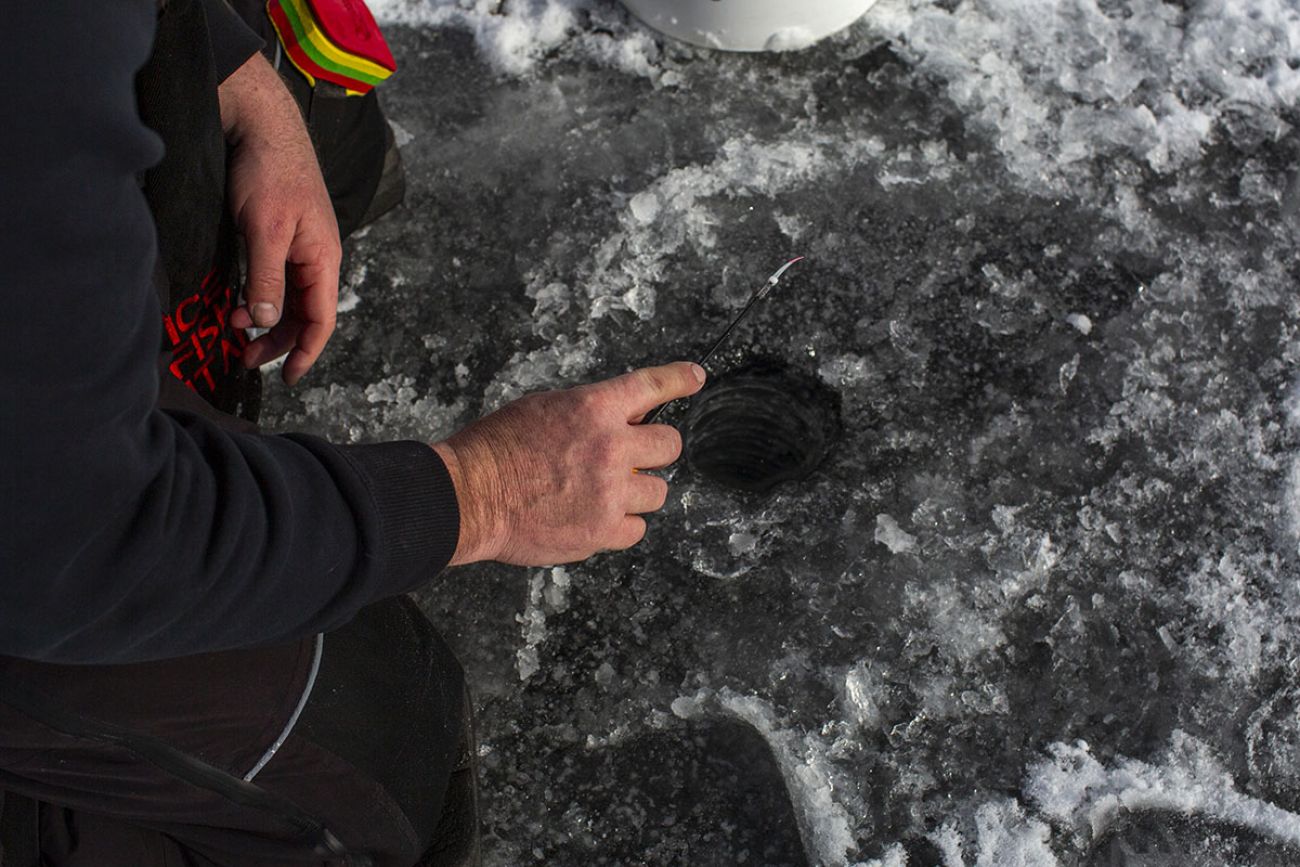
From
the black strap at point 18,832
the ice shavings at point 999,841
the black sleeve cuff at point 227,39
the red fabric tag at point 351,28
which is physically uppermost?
the black sleeve cuff at point 227,39

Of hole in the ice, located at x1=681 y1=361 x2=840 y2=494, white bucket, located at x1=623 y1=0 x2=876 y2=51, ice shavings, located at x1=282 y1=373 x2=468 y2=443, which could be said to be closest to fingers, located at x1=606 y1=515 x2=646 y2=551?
hole in the ice, located at x1=681 y1=361 x2=840 y2=494

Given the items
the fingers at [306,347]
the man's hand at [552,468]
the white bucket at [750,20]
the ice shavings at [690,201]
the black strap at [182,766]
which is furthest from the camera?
the white bucket at [750,20]

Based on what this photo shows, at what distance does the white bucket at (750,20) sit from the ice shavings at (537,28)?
0.05 metres

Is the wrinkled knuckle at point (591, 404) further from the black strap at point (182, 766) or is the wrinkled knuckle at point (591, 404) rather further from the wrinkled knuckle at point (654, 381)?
the black strap at point (182, 766)

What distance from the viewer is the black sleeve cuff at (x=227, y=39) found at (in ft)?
4.29

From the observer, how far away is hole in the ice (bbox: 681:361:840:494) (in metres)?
1.63

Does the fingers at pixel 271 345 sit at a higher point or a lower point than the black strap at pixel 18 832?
higher

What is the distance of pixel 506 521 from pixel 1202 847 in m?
1.03

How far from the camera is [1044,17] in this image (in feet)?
6.38

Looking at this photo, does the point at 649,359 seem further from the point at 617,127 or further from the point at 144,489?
the point at 144,489

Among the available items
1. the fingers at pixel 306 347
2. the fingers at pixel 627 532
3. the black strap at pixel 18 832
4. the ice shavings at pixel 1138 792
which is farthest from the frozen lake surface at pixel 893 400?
the black strap at pixel 18 832

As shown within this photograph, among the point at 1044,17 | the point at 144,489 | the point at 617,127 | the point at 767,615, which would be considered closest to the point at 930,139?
the point at 1044,17

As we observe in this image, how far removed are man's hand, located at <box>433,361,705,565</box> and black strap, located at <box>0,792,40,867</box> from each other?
0.50 m

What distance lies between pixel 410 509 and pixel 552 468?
18cm
